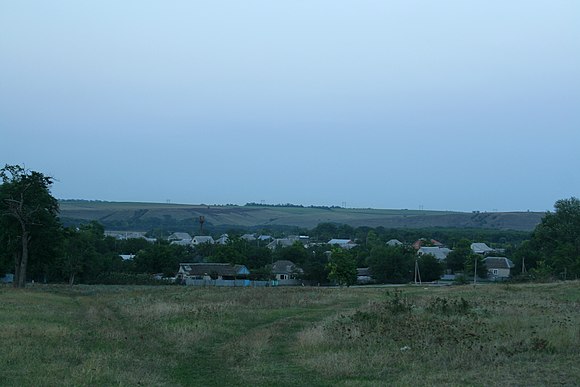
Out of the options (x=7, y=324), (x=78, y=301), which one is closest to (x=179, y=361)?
(x=7, y=324)

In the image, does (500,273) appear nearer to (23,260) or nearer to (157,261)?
(157,261)

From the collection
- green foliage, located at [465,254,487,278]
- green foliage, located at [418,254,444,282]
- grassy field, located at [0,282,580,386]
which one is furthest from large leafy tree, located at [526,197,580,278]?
grassy field, located at [0,282,580,386]

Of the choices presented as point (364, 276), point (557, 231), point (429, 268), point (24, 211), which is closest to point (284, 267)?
point (364, 276)

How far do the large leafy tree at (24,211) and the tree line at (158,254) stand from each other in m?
0.06

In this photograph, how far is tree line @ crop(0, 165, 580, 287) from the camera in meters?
47.7

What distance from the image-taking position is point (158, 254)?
92.1 metres

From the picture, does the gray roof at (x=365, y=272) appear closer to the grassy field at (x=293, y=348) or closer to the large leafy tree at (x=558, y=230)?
the large leafy tree at (x=558, y=230)

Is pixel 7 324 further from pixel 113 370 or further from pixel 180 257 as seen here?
pixel 180 257

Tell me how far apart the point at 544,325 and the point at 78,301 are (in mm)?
25708

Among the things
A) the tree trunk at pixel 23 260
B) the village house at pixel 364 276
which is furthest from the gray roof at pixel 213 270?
the tree trunk at pixel 23 260

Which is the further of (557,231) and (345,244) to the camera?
(345,244)

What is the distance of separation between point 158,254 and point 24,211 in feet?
150

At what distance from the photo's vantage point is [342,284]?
265 feet

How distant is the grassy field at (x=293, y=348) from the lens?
12.7m
